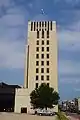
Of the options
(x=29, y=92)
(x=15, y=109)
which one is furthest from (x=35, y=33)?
(x=15, y=109)

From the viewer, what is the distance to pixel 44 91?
9044 cm

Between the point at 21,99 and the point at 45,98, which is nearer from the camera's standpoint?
the point at 45,98

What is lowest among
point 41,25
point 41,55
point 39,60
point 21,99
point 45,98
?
point 45,98

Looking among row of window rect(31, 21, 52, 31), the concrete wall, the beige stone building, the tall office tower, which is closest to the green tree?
the concrete wall

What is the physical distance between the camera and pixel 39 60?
106 m

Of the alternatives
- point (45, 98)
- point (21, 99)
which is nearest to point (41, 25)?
point (21, 99)

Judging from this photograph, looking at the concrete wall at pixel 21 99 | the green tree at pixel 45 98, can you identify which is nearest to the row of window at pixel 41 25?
the concrete wall at pixel 21 99

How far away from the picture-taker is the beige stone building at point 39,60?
103438 millimetres

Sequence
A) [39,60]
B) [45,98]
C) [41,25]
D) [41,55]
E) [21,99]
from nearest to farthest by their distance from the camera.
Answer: [45,98] → [21,99] → [39,60] → [41,55] → [41,25]

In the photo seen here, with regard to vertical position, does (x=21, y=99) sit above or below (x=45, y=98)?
above

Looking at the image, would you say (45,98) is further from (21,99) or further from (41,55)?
(41,55)

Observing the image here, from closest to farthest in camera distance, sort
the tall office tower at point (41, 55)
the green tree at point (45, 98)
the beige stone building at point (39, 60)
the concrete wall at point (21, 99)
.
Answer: the green tree at point (45, 98) < the concrete wall at point (21, 99) < the beige stone building at point (39, 60) < the tall office tower at point (41, 55)

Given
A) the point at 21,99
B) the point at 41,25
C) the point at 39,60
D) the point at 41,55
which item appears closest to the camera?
the point at 21,99

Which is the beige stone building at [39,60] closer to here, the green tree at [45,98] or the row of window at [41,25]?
the row of window at [41,25]
